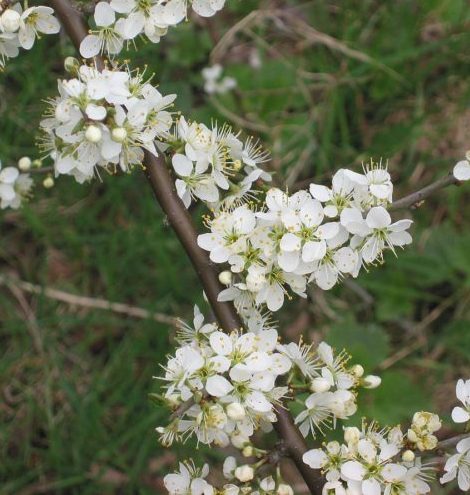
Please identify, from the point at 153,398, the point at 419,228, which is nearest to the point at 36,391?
the point at 153,398

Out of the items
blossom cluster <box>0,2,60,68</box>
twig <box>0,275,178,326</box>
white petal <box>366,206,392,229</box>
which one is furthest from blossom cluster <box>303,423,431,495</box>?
twig <box>0,275,178,326</box>

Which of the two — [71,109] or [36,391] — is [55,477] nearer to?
[36,391]

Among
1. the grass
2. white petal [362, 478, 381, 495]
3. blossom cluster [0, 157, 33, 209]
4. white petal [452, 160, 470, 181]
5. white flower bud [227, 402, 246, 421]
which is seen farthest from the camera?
the grass

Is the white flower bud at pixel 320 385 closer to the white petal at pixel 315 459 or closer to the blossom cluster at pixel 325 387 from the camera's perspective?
the blossom cluster at pixel 325 387

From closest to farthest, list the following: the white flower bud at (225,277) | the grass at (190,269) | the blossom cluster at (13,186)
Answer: the white flower bud at (225,277), the blossom cluster at (13,186), the grass at (190,269)

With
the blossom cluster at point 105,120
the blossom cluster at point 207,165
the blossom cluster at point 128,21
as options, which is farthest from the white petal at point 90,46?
the blossom cluster at point 207,165

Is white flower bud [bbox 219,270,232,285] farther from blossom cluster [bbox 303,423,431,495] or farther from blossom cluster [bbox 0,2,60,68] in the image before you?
blossom cluster [bbox 0,2,60,68]
